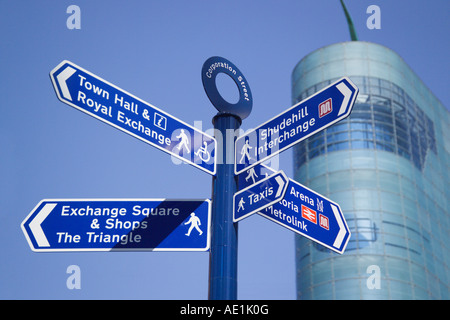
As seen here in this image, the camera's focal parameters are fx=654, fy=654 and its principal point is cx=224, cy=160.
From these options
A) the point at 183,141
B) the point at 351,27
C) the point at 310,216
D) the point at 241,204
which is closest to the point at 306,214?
the point at 310,216

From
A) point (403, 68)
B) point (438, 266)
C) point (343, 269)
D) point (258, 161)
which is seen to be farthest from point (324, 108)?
point (403, 68)

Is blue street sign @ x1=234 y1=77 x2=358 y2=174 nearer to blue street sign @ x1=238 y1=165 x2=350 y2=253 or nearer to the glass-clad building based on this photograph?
blue street sign @ x1=238 y1=165 x2=350 y2=253

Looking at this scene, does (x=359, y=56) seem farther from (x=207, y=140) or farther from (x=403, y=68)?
(x=207, y=140)

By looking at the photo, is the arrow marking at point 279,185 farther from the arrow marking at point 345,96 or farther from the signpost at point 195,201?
the arrow marking at point 345,96

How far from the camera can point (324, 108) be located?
5270mm

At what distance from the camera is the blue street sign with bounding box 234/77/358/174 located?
5168 millimetres

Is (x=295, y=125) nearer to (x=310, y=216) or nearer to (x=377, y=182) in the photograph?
(x=310, y=216)

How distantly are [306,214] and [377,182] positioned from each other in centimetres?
4398

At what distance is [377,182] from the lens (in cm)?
4825

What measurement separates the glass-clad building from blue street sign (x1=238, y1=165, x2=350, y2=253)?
38449mm

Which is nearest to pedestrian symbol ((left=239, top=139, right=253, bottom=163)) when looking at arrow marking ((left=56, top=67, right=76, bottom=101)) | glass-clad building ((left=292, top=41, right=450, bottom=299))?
arrow marking ((left=56, top=67, right=76, bottom=101))

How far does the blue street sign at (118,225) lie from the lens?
5.14m

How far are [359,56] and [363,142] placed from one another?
8.31 meters
